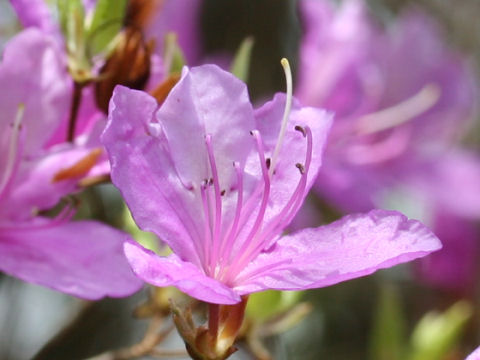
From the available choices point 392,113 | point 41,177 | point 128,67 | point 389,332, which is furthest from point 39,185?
point 392,113

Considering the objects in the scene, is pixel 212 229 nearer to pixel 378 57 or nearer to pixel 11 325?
pixel 11 325

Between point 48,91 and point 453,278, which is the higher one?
point 48,91

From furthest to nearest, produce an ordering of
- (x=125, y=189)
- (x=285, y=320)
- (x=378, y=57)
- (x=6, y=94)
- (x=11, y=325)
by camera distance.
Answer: (x=378, y=57) < (x=11, y=325) < (x=285, y=320) < (x=6, y=94) < (x=125, y=189)

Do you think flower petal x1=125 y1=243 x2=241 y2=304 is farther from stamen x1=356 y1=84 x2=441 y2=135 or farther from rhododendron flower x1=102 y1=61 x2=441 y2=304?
stamen x1=356 y1=84 x2=441 y2=135

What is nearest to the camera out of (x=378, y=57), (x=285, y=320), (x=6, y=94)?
(x=6, y=94)

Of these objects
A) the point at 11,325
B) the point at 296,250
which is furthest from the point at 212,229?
the point at 11,325

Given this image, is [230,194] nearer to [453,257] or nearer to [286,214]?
[286,214]
